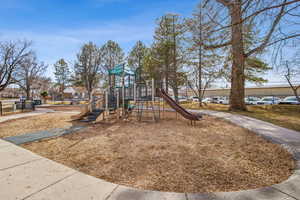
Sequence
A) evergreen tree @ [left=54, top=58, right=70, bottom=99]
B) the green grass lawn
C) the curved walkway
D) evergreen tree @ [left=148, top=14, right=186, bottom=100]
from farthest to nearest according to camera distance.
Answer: evergreen tree @ [left=54, top=58, right=70, bottom=99] → evergreen tree @ [left=148, top=14, right=186, bottom=100] → the green grass lawn → the curved walkway

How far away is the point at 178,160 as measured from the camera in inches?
117

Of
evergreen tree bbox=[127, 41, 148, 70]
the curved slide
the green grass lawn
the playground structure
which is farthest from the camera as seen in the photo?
evergreen tree bbox=[127, 41, 148, 70]

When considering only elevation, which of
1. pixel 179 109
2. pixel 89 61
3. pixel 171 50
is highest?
pixel 89 61

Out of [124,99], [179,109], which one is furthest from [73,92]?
[179,109]

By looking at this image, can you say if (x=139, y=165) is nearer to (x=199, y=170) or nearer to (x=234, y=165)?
(x=199, y=170)

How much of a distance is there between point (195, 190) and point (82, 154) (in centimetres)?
274

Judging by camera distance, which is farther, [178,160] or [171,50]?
[171,50]

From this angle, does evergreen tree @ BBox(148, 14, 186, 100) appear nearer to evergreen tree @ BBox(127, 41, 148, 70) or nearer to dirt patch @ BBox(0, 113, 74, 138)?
evergreen tree @ BBox(127, 41, 148, 70)

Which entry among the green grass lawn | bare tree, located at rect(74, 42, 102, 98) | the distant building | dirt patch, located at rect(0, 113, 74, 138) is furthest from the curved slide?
the distant building

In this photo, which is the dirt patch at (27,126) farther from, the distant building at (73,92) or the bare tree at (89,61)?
the distant building at (73,92)

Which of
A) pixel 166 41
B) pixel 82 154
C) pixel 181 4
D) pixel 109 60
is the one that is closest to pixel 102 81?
pixel 109 60

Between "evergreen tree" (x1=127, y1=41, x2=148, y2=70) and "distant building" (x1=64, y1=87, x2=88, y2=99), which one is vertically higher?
"evergreen tree" (x1=127, y1=41, x2=148, y2=70)

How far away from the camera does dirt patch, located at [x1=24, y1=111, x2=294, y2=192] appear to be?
220 centimetres

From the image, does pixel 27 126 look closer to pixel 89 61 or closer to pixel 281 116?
pixel 281 116
